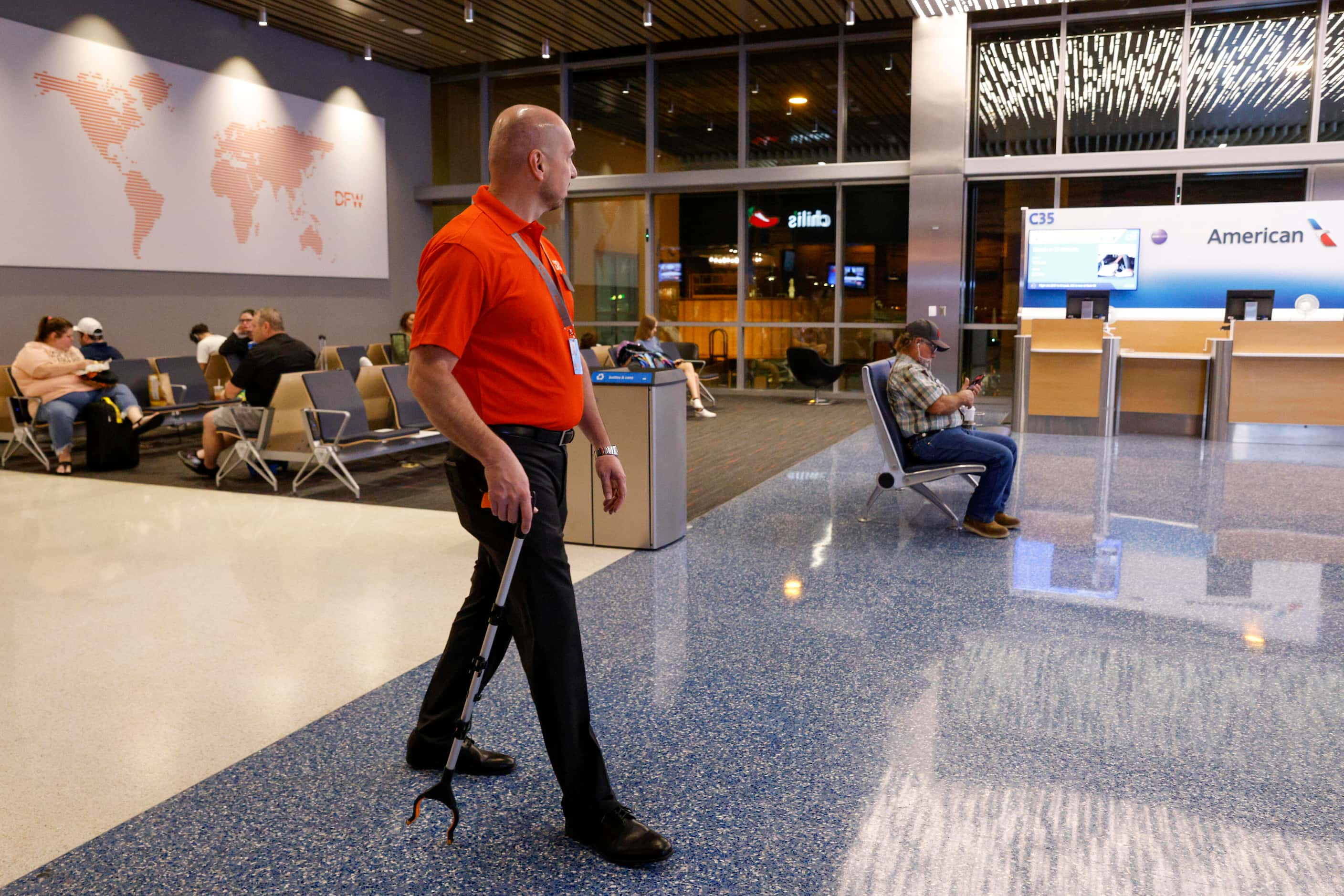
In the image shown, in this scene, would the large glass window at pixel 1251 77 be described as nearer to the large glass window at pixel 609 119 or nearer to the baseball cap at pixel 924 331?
the large glass window at pixel 609 119

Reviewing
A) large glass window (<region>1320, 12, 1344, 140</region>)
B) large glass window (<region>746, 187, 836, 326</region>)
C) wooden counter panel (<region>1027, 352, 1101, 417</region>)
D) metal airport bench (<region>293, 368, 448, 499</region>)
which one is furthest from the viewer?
large glass window (<region>746, 187, 836, 326</region>)

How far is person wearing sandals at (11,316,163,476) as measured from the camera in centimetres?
779

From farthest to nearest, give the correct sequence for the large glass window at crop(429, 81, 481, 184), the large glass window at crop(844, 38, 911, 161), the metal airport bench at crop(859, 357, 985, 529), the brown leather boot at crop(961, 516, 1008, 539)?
the large glass window at crop(429, 81, 481, 184) < the large glass window at crop(844, 38, 911, 161) < the metal airport bench at crop(859, 357, 985, 529) < the brown leather boot at crop(961, 516, 1008, 539)

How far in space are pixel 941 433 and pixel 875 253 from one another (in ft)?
28.6

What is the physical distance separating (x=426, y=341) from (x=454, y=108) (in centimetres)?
1493

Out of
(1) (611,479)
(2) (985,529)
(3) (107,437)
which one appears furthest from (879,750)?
(3) (107,437)

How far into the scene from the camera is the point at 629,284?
15250mm

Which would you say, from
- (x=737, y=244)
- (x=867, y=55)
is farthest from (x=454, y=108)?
(x=867, y=55)

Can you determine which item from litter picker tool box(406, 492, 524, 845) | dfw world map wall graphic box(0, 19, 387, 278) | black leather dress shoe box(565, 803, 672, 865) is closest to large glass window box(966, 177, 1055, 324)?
dfw world map wall graphic box(0, 19, 387, 278)

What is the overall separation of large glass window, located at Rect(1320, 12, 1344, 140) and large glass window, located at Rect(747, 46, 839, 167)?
19.1 ft

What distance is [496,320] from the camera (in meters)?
2.10

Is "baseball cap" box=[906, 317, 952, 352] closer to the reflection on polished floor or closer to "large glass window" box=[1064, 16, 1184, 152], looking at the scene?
the reflection on polished floor

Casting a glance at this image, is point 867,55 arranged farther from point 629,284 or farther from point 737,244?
→ point 629,284

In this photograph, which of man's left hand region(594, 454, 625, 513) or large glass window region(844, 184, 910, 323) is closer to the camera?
man's left hand region(594, 454, 625, 513)
